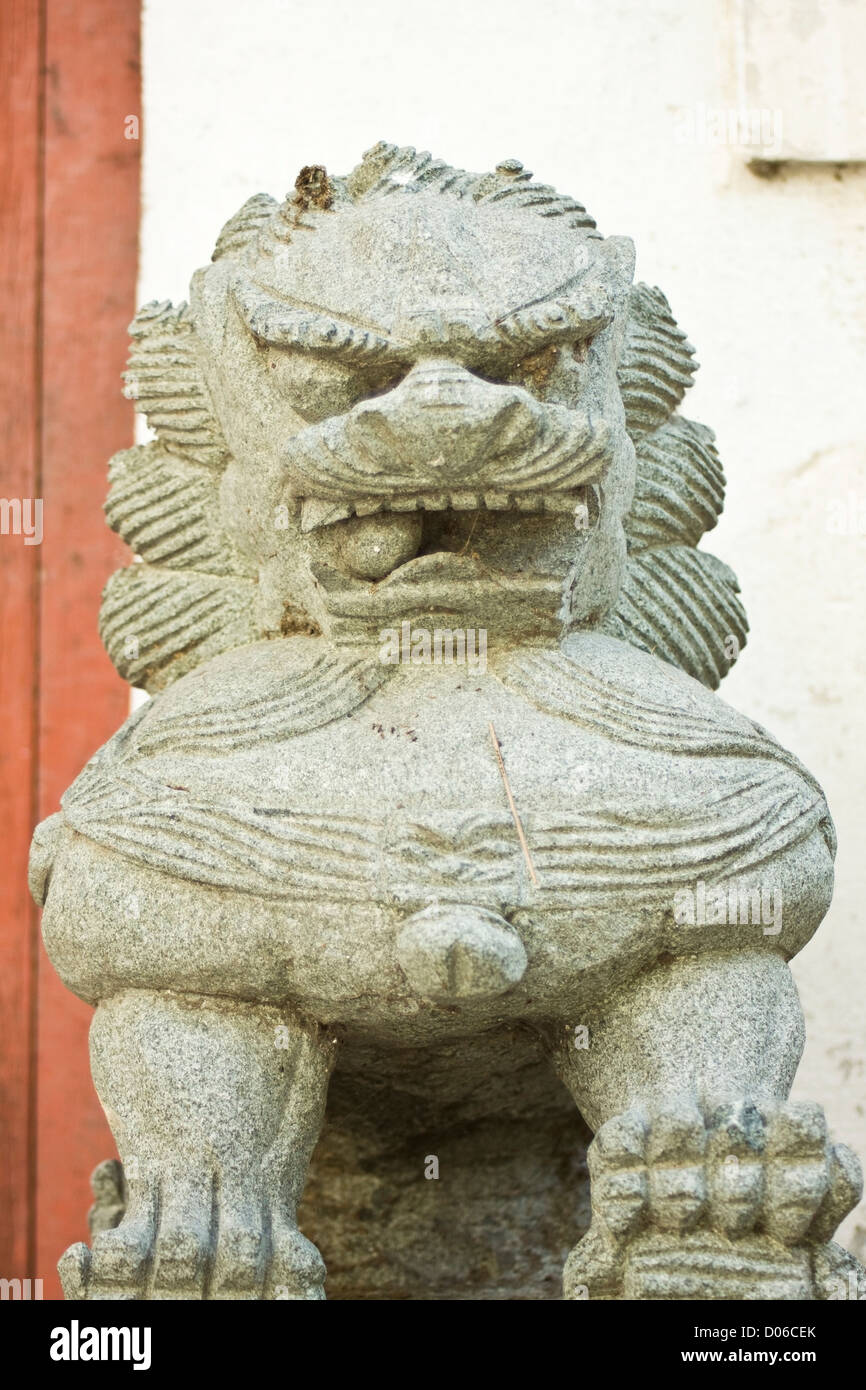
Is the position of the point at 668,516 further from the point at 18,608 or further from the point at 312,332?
the point at 18,608

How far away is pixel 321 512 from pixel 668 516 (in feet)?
1.62

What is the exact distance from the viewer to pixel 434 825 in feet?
5.45

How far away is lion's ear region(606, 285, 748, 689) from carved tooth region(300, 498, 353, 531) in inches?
16.4

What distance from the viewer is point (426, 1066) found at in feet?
6.21

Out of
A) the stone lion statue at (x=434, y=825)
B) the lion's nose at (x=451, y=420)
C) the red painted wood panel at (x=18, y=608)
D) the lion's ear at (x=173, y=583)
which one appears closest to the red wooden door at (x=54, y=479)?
the red painted wood panel at (x=18, y=608)

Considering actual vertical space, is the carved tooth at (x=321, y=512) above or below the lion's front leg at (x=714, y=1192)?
above

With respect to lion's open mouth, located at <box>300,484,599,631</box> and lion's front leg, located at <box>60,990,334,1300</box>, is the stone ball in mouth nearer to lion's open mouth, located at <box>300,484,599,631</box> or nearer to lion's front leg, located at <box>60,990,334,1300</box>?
lion's open mouth, located at <box>300,484,599,631</box>

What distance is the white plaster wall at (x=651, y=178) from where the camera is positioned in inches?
115

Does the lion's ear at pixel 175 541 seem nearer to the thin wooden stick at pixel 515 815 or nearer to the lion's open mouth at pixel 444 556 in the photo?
the lion's open mouth at pixel 444 556

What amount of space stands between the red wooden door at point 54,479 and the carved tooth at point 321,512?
3.84ft

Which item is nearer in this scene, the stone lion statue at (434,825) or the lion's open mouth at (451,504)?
the stone lion statue at (434,825)

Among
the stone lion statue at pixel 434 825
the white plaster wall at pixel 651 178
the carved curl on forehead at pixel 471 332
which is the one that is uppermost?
the white plaster wall at pixel 651 178

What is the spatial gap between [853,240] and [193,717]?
166cm

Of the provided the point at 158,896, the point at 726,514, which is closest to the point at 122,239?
the point at 726,514
